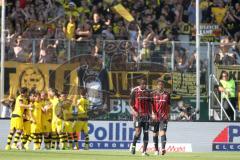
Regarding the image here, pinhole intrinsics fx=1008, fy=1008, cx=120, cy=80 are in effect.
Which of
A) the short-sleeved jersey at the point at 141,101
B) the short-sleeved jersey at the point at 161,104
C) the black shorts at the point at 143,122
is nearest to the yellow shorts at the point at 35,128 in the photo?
the short-sleeved jersey at the point at 141,101

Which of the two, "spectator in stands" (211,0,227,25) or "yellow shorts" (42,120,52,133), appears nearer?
"yellow shorts" (42,120,52,133)

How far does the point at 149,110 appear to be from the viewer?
29453mm

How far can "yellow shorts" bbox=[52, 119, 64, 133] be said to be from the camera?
35.1 meters

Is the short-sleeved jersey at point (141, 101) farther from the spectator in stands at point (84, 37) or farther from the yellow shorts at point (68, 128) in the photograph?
the yellow shorts at point (68, 128)

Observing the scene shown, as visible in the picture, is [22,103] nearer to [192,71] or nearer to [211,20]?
[192,71]

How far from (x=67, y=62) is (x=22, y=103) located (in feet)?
6.79

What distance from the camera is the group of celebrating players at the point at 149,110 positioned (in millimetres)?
29312

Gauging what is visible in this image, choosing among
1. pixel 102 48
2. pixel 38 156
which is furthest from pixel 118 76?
pixel 38 156

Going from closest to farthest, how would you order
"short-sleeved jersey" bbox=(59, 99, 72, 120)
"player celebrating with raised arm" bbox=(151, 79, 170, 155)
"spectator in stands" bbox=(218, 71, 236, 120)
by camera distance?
1. "player celebrating with raised arm" bbox=(151, 79, 170, 155)
2. "spectator in stands" bbox=(218, 71, 236, 120)
3. "short-sleeved jersey" bbox=(59, 99, 72, 120)

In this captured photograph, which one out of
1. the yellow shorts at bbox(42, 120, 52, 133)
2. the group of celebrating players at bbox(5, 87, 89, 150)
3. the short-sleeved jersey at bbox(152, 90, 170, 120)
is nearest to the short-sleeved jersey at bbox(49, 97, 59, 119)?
the group of celebrating players at bbox(5, 87, 89, 150)

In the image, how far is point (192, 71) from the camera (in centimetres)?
3462

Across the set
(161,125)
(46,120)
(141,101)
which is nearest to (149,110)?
(141,101)

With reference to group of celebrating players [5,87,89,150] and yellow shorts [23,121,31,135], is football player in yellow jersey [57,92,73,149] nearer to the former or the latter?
group of celebrating players [5,87,89,150]

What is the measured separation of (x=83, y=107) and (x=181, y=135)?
11.6 feet
